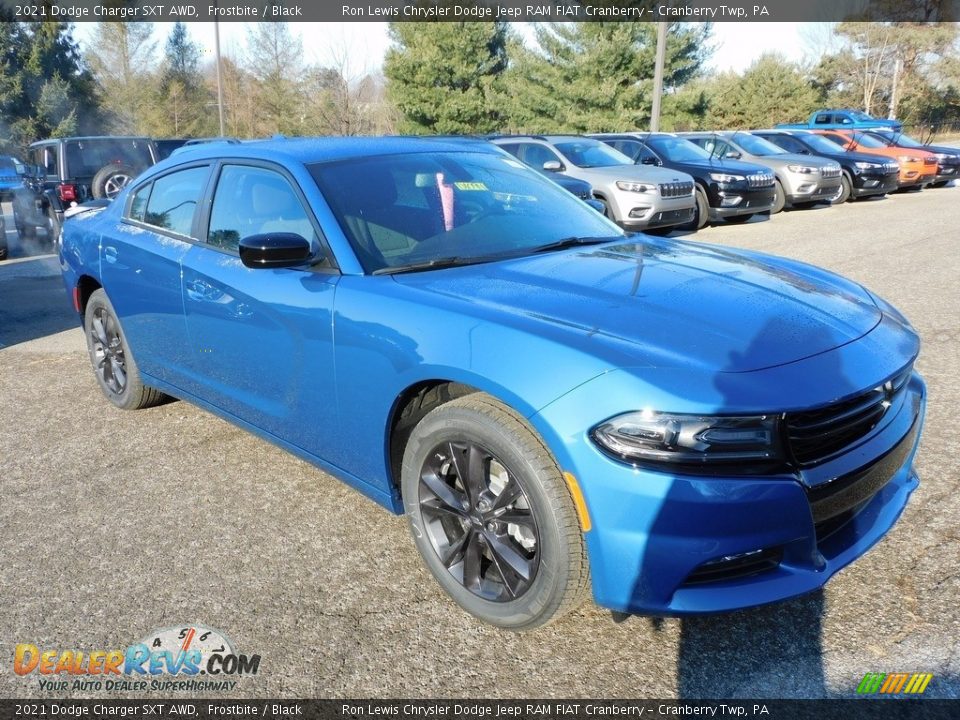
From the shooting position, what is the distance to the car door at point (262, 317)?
10.3 feet

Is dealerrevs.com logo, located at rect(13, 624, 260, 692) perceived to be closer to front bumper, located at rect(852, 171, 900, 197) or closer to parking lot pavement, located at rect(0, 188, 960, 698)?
parking lot pavement, located at rect(0, 188, 960, 698)

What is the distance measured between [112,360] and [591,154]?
396 inches

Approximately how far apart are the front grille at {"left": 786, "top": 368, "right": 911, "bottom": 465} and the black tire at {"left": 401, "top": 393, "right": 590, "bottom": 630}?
671mm

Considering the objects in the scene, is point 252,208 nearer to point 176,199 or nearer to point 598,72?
point 176,199

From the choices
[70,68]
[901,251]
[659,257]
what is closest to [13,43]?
[70,68]

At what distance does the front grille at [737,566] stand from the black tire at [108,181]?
11.2m

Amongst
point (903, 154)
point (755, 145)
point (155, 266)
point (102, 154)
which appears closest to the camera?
point (155, 266)

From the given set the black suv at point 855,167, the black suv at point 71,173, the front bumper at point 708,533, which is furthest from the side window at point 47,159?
the black suv at point 855,167

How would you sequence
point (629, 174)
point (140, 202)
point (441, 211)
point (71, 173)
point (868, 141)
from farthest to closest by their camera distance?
point (868, 141)
point (71, 173)
point (629, 174)
point (140, 202)
point (441, 211)

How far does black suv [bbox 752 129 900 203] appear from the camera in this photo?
17.2 meters

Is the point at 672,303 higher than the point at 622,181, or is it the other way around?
the point at 622,181

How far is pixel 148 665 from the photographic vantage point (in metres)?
2.57

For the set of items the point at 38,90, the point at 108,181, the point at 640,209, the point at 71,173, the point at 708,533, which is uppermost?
the point at 38,90

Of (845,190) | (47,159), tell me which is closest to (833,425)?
(47,159)
